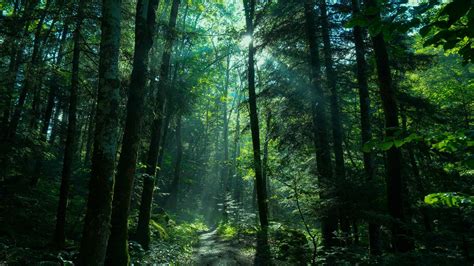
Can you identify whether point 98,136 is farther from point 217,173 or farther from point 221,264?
point 217,173

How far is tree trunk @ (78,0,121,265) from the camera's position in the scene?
524 cm

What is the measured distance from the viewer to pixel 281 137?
13.5m

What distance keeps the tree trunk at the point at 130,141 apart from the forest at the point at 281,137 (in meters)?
0.03

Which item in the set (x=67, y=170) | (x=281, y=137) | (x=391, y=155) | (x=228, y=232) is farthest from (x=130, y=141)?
(x=228, y=232)

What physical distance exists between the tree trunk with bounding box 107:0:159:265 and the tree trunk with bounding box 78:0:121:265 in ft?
4.25

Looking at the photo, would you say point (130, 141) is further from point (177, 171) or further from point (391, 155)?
point (177, 171)

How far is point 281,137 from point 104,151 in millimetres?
9035

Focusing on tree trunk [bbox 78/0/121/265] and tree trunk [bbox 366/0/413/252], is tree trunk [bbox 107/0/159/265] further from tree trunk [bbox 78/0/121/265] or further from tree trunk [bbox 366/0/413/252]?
tree trunk [bbox 366/0/413/252]

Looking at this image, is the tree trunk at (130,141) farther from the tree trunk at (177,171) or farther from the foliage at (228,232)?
the tree trunk at (177,171)

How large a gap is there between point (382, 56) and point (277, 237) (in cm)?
544

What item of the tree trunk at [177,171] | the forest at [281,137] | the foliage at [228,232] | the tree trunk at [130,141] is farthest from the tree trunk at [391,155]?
the tree trunk at [177,171]

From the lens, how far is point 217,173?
48.3 metres

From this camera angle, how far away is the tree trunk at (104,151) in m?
5.24

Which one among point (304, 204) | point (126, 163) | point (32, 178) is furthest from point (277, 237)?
point (32, 178)
